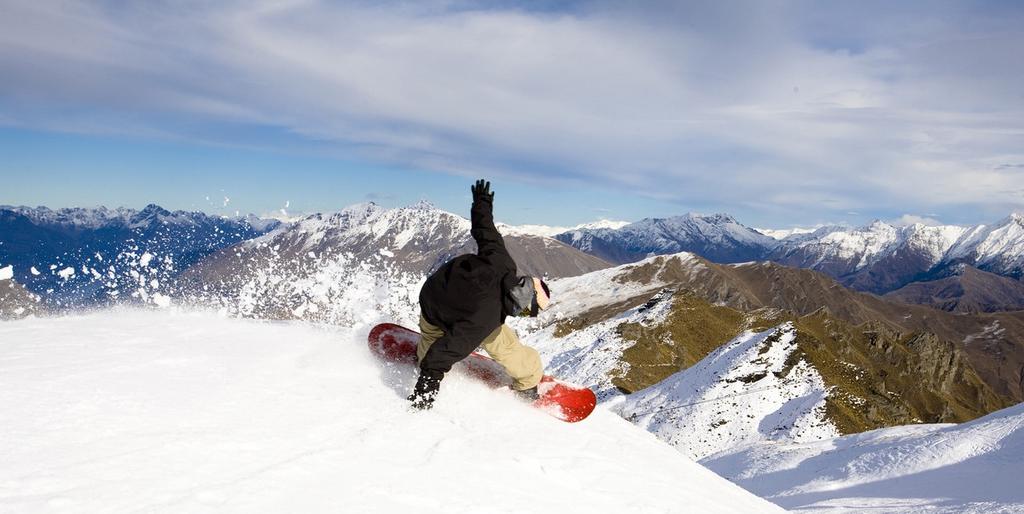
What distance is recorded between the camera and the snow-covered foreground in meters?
4.90

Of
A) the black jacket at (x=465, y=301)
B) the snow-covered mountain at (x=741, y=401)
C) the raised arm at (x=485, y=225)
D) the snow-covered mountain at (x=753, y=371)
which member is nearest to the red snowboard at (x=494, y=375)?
the black jacket at (x=465, y=301)

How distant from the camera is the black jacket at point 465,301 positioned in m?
7.62

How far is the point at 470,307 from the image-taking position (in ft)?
25.1

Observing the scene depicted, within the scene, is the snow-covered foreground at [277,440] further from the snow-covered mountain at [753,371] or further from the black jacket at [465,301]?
the snow-covered mountain at [753,371]

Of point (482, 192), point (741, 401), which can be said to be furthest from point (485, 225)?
point (741, 401)

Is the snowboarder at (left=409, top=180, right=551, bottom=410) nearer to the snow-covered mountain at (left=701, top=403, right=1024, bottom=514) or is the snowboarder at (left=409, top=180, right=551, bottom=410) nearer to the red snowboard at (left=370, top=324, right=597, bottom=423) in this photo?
the red snowboard at (left=370, top=324, right=597, bottom=423)

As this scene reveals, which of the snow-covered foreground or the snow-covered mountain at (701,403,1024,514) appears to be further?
the snow-covered mountain at (701,403,1024,514)

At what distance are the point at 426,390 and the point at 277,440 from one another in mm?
2080

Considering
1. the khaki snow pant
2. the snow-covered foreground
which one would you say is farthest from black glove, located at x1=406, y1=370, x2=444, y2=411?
the khaki snow pant

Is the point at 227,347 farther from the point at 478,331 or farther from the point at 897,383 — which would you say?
the point at 897,383

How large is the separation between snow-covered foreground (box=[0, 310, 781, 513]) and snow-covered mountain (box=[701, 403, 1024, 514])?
11.3 m

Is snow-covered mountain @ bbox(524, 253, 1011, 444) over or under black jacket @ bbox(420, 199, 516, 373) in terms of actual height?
under

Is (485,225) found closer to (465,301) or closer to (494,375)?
(465,301)

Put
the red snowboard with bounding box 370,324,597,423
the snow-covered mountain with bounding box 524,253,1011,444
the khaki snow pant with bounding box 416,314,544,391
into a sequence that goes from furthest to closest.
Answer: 1. the snow-covered mountain with bounding box 524,253,1011,444
2. the red snowboard with bounding box 370,324,597,423
3. the khaki snow pant with bounding box 416,314,544,391
